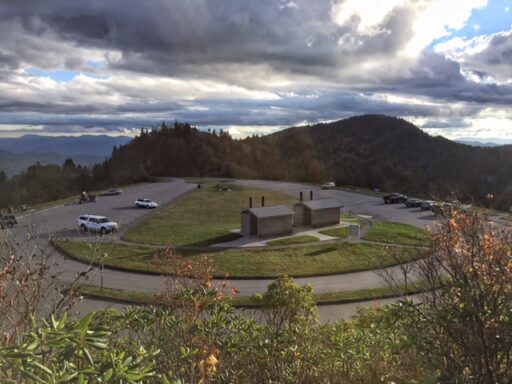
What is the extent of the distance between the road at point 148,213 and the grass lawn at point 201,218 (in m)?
2.05

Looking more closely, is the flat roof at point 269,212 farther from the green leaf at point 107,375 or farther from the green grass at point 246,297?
the green leaf at point 107,375

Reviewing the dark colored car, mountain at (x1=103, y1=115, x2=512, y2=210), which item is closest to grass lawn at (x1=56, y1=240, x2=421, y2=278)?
the dark colored car

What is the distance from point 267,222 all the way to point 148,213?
16.8 m

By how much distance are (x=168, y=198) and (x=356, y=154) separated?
102m

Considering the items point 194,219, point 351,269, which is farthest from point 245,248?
point 194,219

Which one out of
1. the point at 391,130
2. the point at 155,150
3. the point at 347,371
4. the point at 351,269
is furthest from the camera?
the point at 391,130

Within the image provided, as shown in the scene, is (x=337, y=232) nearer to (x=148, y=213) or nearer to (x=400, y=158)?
(x=148, y=213)

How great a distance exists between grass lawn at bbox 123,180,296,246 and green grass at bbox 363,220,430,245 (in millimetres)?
11091

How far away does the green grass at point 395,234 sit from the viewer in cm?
3434

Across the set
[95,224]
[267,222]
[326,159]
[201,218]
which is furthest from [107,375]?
[326,159]

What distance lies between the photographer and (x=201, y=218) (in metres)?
44.4

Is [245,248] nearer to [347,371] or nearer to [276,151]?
[347,371]

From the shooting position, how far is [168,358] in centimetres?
606

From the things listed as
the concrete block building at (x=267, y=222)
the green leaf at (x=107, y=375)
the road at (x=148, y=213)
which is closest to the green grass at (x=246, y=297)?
the road at (x=148, y=213)
